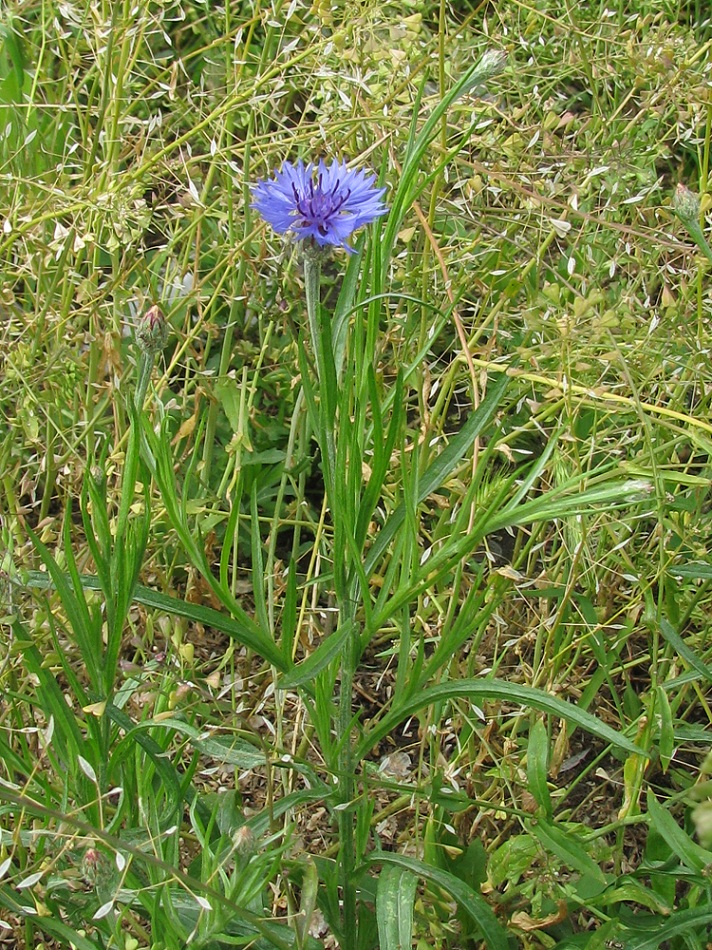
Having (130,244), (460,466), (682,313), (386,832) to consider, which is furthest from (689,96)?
(386,832)

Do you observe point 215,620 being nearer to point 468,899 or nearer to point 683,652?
point 468,899

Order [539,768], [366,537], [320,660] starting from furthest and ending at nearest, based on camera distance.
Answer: [366,537], [539,768], [320,660]

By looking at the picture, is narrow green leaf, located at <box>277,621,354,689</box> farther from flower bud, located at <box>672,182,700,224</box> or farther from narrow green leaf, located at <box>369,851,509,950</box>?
flower bud, located at <box>672,182,700,224</box>

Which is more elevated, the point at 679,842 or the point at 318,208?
the point at 318,208

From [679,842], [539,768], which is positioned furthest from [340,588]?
[679,842]

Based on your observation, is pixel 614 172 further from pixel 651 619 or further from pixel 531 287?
pixel 651 619

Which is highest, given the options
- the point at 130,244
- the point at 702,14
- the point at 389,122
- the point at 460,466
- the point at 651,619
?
the point at 702,14

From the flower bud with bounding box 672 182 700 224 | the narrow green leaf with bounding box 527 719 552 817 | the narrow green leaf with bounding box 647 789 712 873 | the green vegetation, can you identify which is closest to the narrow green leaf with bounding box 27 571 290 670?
the green vegetation
